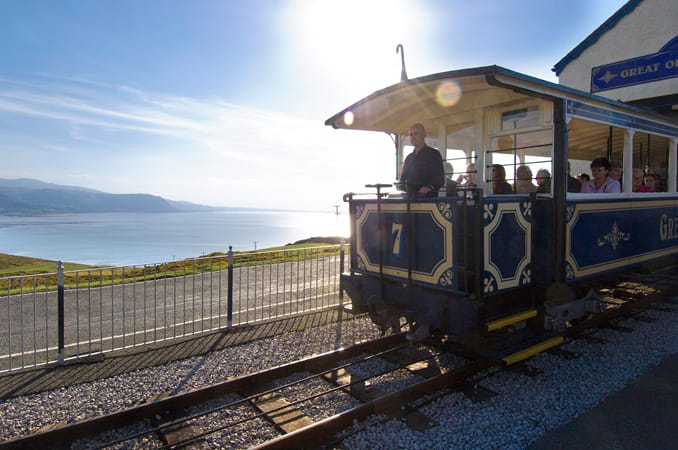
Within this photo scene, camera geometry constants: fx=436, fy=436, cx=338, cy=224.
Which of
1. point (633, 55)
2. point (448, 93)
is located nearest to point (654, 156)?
point (448, 93)

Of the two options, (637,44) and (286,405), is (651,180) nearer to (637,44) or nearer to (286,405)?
(286,405)

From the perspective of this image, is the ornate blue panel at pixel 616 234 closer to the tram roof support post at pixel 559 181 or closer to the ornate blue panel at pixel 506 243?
the tram roof support post at pixel 559 181

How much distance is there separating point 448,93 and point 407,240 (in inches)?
71.6

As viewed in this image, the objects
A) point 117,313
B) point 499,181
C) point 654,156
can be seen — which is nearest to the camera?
point 499,181

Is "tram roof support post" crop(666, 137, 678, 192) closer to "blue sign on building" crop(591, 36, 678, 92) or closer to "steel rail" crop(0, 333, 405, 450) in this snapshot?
"steel rail" crop(0, 333, 405, 450)

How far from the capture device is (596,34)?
47.3 ft

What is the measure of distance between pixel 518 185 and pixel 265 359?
3930 millimetres

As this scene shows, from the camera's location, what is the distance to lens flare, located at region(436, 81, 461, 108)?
193 inches

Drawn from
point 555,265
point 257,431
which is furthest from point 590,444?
point 257,431

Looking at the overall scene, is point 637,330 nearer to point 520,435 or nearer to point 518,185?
point 518,185

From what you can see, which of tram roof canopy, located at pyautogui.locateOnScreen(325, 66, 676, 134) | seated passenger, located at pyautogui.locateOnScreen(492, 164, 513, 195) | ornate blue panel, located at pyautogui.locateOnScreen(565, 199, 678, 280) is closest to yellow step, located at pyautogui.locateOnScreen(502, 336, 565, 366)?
ornate blue panel, located at pyautogui.locateOnScreen(565, 199, 678, 280)

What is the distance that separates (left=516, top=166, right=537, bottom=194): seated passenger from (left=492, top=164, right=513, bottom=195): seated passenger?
0.74 ft

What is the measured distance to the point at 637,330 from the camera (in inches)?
243

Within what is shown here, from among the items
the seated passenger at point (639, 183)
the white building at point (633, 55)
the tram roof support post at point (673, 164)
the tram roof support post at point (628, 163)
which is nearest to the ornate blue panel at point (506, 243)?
the tram roof support post at point (628, 163)
